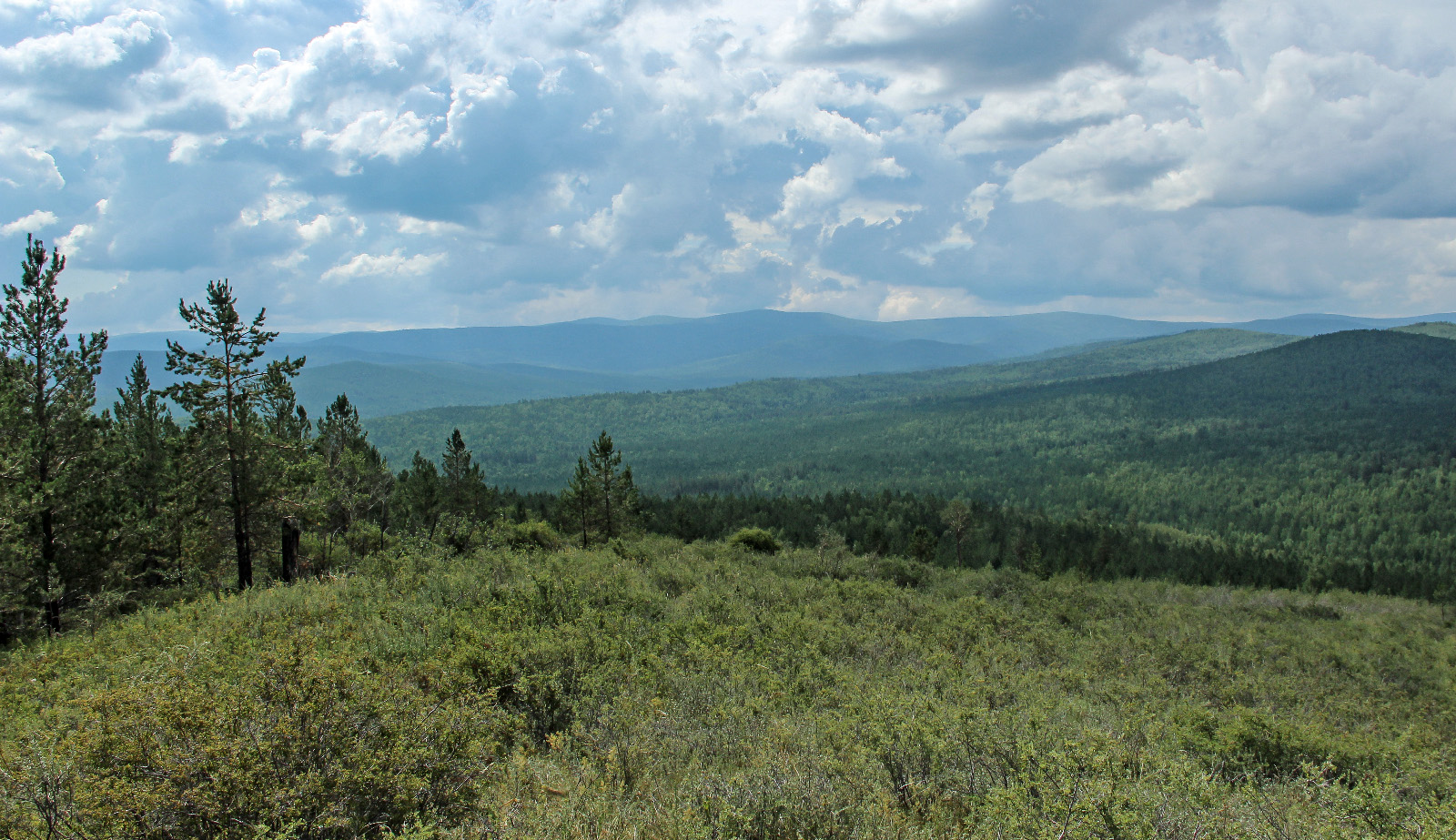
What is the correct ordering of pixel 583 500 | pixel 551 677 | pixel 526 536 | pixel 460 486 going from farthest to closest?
pixel 583 500 → pixel 460 486 → pixel 526 536 → pixel 551 677

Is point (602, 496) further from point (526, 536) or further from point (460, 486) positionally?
point (460, 486)

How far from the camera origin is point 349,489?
3170 centimetres

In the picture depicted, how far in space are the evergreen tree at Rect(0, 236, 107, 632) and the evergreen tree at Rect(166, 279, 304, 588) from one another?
2.56m

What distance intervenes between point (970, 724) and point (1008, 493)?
Answer: 133 metres

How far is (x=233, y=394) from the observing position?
21.0 m

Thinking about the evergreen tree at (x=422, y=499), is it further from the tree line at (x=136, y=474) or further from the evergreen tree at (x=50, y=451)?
A: the evergreen tree at (x=50, y=451)

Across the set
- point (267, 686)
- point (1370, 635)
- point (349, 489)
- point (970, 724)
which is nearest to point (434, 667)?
point (267, 686)

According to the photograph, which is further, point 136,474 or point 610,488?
point 610,488

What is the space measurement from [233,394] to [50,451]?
15.4ft

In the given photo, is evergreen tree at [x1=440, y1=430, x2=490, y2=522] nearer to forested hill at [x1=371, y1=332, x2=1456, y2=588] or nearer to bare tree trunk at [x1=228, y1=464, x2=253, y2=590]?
→ bare tree trunk at [x1=228, y1=464, x2=253, y2=590]

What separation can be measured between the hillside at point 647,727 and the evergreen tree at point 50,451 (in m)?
5.66

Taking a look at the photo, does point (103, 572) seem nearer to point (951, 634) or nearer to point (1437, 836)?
point (951, 634)

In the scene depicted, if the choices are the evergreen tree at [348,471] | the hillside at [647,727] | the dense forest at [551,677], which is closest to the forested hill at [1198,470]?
the dense forest at [551,677]

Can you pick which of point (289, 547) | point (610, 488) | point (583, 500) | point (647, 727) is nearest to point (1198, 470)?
point (610, 488)
